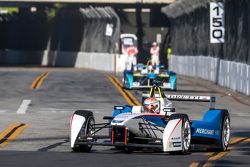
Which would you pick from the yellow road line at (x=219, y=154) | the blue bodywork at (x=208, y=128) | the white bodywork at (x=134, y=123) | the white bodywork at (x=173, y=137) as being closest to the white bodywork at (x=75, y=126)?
the white bodywork at (x=134, y=123)

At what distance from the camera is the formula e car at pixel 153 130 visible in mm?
16484

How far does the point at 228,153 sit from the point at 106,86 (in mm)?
23795

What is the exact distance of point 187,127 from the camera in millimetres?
16938

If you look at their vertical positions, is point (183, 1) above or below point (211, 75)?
above

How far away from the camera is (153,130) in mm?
17141

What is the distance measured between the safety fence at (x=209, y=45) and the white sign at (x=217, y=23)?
44 centimetres

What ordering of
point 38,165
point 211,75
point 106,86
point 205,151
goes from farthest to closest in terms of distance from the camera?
point 211,75 → point 106,86 → point 205,151 → point 38,165

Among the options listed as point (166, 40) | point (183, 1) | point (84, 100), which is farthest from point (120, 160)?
point (166, 40)

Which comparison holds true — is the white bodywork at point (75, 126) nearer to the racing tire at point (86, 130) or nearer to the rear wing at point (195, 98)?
the racing tire at point (86, 130)

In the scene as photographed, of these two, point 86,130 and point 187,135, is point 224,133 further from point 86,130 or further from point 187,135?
point 86,130

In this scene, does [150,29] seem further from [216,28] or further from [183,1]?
[216,28]

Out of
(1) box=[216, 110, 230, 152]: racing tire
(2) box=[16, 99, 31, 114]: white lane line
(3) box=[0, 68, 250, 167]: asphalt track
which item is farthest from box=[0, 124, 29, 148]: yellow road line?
(2) box=[16, 99, 31, 114]: white lane line

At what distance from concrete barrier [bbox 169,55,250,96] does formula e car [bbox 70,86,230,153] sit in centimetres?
1866

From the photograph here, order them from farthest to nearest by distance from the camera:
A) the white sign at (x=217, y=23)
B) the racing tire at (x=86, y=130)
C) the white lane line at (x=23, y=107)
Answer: the white sign at (x=217, y=23) < the white lane line at (x=23, y=107) < the racing tire at (x=86, y=130)
